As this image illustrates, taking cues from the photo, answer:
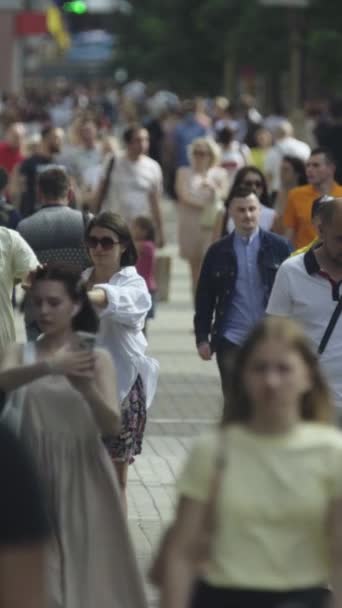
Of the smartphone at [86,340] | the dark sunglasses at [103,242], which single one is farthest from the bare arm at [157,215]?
the smartphone at [86,340]

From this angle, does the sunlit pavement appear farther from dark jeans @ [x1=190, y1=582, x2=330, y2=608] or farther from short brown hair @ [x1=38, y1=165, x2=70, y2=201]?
dark jeans @ [x1=190, y1=582, x2=330, y2=608]

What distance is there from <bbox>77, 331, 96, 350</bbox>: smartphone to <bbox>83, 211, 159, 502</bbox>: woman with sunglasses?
6.00 ft

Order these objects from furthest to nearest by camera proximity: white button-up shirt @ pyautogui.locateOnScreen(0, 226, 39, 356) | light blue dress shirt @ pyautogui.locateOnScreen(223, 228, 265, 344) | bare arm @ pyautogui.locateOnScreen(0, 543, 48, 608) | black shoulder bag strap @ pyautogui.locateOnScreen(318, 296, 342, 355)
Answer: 1. light blue dress shirt @ pyautogui.locateOnScreen(223, 228, 265, 344)
2. white button-up shirt @ pyautogui.locateOnScreen(0, 226, 39, 356)
3. black shoulder bag strap @ pyautogui.locateOnScreen(318, 296, 342, 355)
4. bare arm @ pyautogui.locateOnScreen(0, 543, 48, 608)

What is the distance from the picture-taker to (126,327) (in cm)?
936

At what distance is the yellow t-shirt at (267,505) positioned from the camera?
17.0ft

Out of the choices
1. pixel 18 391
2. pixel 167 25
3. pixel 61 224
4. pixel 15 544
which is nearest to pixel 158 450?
pixel 61 224

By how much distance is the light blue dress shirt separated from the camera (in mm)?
10641

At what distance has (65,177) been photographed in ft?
39.5

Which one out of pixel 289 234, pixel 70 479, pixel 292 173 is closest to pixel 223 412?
pixel 70 479

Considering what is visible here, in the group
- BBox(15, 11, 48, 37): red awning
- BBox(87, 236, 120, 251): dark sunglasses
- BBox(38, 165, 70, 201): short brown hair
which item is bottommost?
BBox(15, 11, 48, 37): red awning

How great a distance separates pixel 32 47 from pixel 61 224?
140306 mm

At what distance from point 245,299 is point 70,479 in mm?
3782

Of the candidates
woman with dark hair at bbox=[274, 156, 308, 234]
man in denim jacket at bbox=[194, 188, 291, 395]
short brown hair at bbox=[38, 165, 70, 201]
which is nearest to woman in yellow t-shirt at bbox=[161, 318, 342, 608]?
man in denim jacket at bbox=[194, 188, 291, 395]

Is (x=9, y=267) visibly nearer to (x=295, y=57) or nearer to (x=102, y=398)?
(x=102, y=398)
